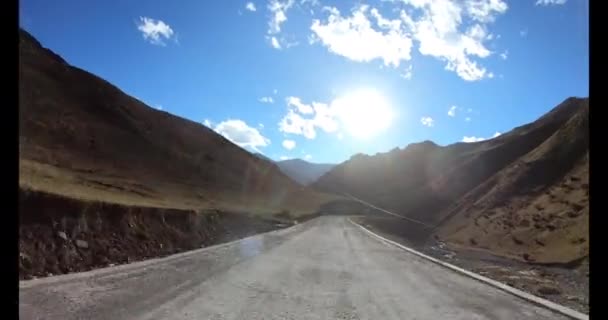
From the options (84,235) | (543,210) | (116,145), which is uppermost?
(116,145)

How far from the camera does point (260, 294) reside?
11531mm

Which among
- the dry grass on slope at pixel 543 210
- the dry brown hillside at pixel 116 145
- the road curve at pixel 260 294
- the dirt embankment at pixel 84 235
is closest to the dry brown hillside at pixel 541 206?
the dry grass on slope at pixel 543 210

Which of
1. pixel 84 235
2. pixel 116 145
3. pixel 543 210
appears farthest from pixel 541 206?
pixel 116 145

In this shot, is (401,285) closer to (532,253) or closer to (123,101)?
(532,253)

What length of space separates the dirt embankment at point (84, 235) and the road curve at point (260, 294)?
2343mm

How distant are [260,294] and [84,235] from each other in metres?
10.3

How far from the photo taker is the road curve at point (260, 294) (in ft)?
30.7

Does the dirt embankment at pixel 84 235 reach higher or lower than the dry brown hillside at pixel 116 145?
lower

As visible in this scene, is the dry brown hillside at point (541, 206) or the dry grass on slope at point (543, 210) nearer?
the dry grass on slope at point (543, 210)

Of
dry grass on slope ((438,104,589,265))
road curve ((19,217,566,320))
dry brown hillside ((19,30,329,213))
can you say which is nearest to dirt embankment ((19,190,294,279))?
road curve ((19,217,566,320))

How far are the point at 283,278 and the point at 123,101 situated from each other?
96.6 meters

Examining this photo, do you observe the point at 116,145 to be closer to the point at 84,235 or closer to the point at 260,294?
the point at 84,235

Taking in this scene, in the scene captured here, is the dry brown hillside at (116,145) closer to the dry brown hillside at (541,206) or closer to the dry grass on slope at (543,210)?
the dry grass on slope at (543,210)
